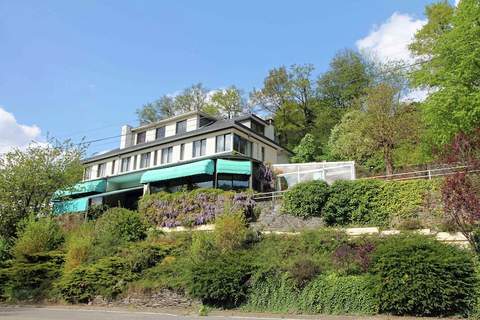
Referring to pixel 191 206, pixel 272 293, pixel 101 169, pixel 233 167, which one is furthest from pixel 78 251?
pixel 101 169

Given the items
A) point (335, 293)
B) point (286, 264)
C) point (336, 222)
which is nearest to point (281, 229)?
point (336, 222)

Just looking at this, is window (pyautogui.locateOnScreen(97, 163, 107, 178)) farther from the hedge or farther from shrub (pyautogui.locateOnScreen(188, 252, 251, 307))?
shrub (pyautogui.locateOnScreen(188, 252, 251, 307))

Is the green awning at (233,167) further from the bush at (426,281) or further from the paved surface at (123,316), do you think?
the bush at (426,281)

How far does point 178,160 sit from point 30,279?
18.4 meters

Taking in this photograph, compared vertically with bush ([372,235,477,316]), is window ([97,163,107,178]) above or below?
above

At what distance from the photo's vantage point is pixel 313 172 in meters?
31.0

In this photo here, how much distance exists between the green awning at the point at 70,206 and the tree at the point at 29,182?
206 cm

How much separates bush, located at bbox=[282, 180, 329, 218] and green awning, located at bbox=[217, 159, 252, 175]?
6.82 metres

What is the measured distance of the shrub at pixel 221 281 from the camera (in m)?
15.7

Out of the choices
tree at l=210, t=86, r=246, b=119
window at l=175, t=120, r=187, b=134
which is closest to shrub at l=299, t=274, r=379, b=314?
window at l=175, t=120, r=187, b=134

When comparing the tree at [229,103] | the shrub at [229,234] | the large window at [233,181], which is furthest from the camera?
the tree at [229,103]

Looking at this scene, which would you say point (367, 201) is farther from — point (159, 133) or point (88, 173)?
point (88, 173)

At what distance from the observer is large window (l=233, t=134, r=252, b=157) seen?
35.4 metres

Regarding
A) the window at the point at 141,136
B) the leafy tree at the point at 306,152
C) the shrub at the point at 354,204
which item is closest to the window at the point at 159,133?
the window at the point at 141,136
